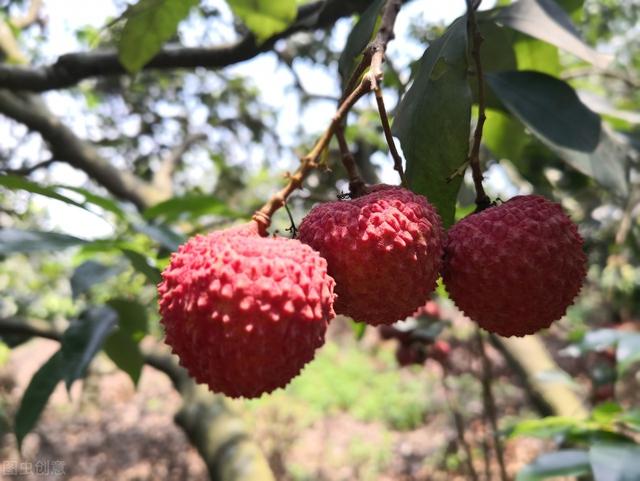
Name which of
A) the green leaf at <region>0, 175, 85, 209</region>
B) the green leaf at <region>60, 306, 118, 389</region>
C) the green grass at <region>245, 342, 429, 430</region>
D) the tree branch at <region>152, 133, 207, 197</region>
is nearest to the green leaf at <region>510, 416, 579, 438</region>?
the green leaf at <region>60, 306, 118, 389</region>

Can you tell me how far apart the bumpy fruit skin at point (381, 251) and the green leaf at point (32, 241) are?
519 mm

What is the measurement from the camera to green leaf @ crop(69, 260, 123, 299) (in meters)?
1.18

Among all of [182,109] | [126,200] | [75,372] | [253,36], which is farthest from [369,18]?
[182,109]

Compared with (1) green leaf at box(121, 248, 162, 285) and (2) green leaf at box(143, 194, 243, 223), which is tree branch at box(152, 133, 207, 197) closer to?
(2) green leaf at box(143, 194, 243, 223)

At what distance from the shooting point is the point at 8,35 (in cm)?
242

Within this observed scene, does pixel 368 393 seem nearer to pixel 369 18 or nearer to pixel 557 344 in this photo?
pixel 557 344

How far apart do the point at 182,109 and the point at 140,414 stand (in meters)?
3.91

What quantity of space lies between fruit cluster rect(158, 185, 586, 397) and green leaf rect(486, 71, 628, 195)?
96 millimetres

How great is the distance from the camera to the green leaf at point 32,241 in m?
1.00

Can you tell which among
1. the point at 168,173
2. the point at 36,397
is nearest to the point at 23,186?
the point at 36,397

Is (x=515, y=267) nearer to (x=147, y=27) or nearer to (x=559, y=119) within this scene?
(x=559, y=119)

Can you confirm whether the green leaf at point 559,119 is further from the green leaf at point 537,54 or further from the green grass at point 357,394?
the green grass at point 357,394

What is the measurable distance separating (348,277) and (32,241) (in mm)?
625

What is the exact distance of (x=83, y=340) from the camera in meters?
1.17
